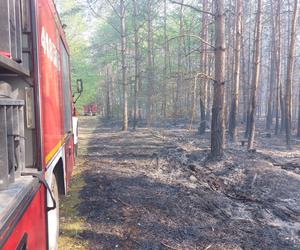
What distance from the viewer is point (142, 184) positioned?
24.6 feet

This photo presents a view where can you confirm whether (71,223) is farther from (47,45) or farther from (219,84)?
(219,84)

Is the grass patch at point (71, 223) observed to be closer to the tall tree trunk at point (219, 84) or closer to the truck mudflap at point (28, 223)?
the truck mudflap at point (28, 223)

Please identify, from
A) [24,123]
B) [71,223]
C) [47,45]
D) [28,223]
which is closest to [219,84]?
[71,223]

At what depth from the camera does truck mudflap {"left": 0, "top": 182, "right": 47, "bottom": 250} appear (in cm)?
177

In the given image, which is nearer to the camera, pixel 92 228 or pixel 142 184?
pixel 92 228

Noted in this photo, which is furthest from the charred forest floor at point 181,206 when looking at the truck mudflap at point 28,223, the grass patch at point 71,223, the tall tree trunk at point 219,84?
the truck mudflap at point 28,223

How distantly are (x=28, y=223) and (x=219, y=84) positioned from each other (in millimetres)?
8996

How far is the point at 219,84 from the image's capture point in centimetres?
1047

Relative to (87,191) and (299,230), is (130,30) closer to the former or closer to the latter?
(87,191)

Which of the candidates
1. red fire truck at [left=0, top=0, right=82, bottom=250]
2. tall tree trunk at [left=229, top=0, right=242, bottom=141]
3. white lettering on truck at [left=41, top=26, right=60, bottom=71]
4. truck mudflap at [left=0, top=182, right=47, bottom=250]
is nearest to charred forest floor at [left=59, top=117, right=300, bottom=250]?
truck mudflap at [left=0, top=182, right=47, bottom=250]

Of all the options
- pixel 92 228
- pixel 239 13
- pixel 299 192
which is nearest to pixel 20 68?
pixel 92 228

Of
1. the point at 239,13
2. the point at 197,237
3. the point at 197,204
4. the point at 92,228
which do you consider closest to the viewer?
the point at 197,237

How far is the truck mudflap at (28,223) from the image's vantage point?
1771 mm

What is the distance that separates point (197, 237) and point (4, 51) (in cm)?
376
